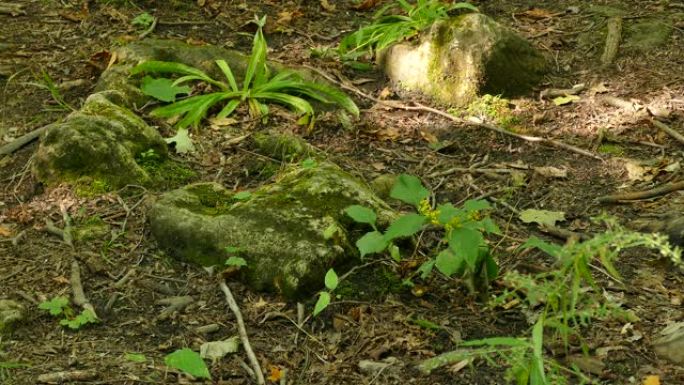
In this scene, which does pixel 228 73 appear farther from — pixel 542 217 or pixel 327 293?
pixel 327 293

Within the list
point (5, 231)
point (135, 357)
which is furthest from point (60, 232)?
point (135, 357)

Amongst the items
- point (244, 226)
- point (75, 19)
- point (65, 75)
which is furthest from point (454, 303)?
point (75, 19)

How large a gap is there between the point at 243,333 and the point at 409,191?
0.83m

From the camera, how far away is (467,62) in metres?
5.16

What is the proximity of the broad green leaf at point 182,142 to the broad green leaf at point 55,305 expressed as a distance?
54.7 inches

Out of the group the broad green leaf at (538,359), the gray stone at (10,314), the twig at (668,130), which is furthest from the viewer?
the twig at (668,130)

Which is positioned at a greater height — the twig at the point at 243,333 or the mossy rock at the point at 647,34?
the mossy rock at the point at 647,34

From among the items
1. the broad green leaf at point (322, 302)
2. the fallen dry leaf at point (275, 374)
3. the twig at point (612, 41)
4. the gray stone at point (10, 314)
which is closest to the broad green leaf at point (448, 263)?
the broad green leaf at point (322, 302)

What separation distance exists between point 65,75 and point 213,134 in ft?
3.99

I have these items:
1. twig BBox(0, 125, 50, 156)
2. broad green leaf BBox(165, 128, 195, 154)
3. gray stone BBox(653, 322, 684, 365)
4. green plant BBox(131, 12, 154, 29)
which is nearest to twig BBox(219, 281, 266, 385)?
broad green leaf BBox(165, 128, 195, 154)

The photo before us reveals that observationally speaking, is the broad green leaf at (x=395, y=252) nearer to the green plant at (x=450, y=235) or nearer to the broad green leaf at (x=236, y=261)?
the green plant at (x=450, y=235)

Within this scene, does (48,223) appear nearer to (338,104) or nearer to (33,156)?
(33,156)

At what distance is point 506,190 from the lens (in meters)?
4.34

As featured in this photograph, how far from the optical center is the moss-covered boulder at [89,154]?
164 inches
